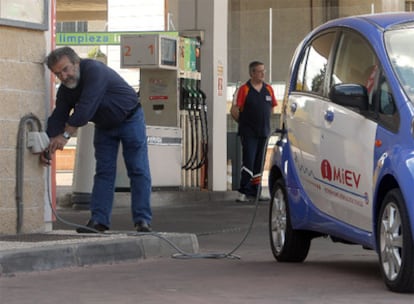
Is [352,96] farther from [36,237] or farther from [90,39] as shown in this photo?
[90,39]

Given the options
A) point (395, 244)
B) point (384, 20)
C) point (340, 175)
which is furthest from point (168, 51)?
point (395, 244)

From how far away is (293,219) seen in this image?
9516 mm

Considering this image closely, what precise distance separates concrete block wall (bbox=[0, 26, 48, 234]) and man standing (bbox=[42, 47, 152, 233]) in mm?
188

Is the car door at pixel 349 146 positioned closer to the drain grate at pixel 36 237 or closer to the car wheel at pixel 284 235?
the car wheel at pixel 284 235

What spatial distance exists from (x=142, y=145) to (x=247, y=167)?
7.19 meters

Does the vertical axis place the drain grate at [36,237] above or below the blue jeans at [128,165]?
below

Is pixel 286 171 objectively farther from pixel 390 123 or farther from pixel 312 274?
pixel 390 123

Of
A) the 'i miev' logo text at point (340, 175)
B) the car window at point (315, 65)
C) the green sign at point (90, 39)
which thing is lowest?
the 'i miev' logo text at point (340, 175)

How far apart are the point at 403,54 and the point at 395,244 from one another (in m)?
1.35

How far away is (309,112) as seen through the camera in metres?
9.34

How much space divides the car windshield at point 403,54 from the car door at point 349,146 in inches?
5.7

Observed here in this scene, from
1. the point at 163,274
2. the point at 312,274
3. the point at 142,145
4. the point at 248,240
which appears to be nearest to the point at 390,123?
the point at 312,274

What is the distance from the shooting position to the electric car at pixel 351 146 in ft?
25.2

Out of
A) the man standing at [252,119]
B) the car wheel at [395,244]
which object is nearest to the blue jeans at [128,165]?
the car wheel at [395,244]
